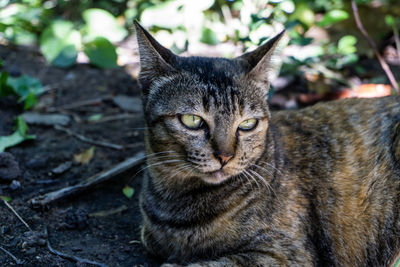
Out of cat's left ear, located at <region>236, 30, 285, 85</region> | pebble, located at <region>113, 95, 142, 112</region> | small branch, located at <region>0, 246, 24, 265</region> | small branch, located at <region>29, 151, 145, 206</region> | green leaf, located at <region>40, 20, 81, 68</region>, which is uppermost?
green leaf, located at <region>40, 20, 81, 68</region>

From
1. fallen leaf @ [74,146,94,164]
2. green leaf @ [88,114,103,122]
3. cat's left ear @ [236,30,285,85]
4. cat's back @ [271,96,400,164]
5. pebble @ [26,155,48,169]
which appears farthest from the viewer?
green leaf @ [88,114,103,122]

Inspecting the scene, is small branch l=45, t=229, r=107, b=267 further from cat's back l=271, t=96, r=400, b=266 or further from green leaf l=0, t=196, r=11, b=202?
cat's back l=271, t=96, r=400, b=266

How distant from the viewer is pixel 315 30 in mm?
6598

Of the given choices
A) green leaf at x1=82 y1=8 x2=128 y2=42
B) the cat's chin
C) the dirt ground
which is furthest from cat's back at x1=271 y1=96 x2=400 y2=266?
green leaf at x1=82 y1=8 x2=128 y2=42

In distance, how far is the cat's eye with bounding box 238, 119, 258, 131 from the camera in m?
2.91

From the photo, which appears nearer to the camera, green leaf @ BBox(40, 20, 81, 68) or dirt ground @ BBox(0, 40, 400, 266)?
dirt ground @ BBox(0, 40, 400, 266)

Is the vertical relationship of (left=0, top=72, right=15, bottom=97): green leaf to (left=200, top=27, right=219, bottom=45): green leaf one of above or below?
below

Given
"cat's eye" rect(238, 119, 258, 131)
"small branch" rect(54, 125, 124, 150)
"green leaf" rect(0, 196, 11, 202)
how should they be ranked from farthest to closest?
"small branch" rect(54, 125, 124, 150), "green leaf" rect(0, 196, 11, 202), "cat's eye" rect(238, 119, 258, 131)

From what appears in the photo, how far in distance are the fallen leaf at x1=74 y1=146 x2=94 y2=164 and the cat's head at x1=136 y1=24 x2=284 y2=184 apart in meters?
1.24

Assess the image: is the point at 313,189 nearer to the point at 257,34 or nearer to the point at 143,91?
the point at 143,91

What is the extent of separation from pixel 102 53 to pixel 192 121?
269 cm

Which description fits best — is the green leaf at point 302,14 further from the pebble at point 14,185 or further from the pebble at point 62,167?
the pebble at point 14,185

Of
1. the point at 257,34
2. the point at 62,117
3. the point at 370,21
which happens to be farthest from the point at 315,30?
the point at 62,117

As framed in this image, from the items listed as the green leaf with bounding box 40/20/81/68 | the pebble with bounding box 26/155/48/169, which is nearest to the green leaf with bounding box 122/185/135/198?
the pebble with bounding box 26/155/48/169
